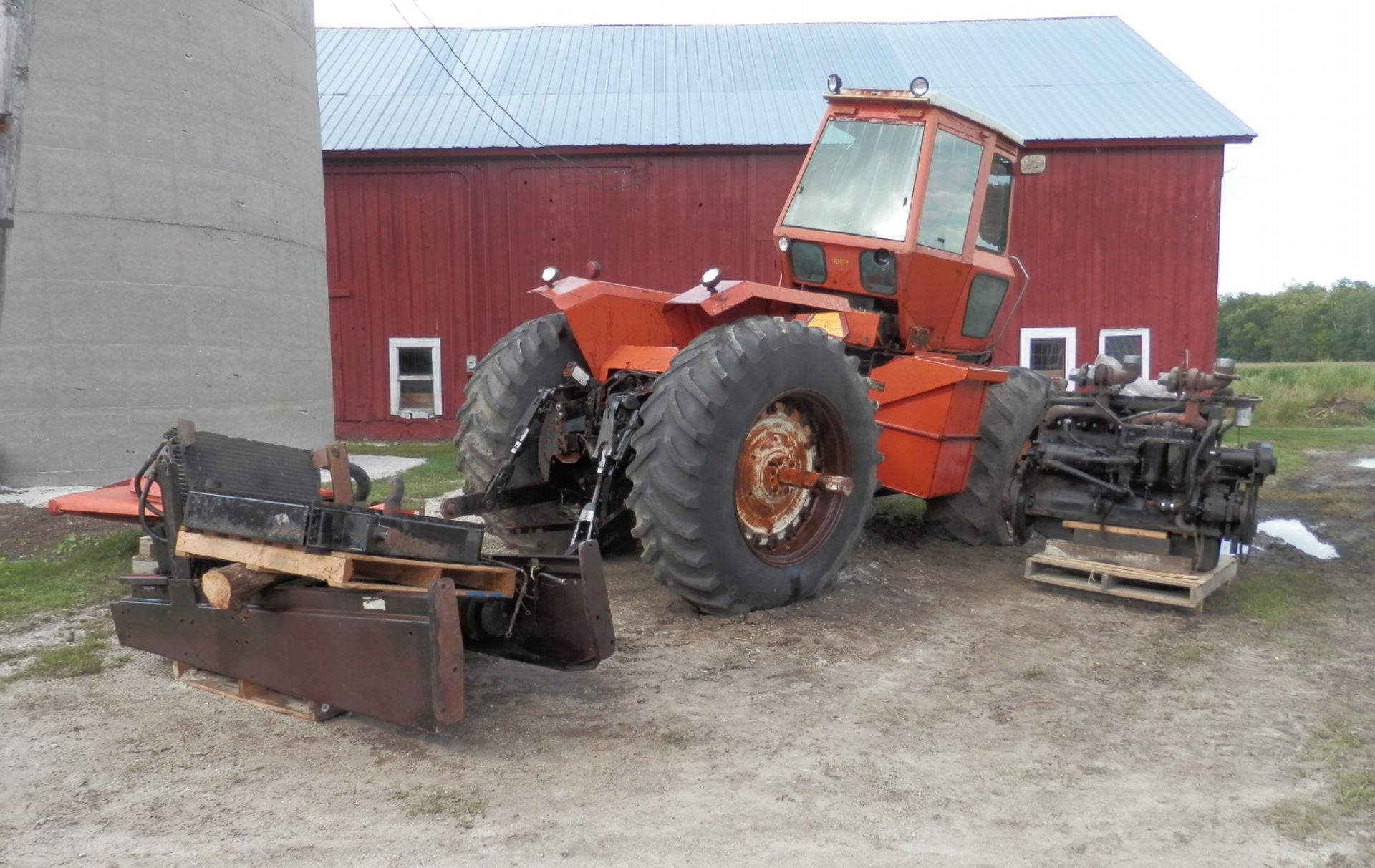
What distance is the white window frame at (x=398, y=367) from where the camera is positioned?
563 inches

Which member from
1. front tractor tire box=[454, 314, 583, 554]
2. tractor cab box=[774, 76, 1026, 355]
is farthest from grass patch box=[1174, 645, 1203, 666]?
front tractor tire box=[454, 314, 583, 554]

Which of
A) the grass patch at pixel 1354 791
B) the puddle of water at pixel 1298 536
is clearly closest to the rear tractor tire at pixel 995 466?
the puddle of water at pixel 1298 536

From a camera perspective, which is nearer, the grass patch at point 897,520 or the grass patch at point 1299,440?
the grass patch at point 897,520

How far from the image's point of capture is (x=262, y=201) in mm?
9688

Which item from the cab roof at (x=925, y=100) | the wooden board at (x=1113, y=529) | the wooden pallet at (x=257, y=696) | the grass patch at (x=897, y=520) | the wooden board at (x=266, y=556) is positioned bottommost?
the grass patch at (x=897, y=520)

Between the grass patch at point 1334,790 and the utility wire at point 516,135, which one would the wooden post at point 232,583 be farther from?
the utility wire at point 516,135

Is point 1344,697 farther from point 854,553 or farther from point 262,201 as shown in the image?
point 262,201

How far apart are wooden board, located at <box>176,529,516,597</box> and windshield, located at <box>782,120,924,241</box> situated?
141 inches

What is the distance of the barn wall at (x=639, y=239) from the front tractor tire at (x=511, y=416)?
856cm

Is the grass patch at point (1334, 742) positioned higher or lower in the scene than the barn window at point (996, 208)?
lower

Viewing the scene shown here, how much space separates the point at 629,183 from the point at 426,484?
6.46 meters

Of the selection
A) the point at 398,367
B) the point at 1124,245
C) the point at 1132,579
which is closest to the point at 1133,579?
the point at 1132,579

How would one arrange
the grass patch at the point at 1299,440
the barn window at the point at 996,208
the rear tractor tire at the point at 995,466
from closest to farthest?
the rear tractor tire at the point at 995,466
the barn window at the point at 996,208
the grass patch at the point at 1299,440

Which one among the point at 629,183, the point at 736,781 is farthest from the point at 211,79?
the point at 736,781
